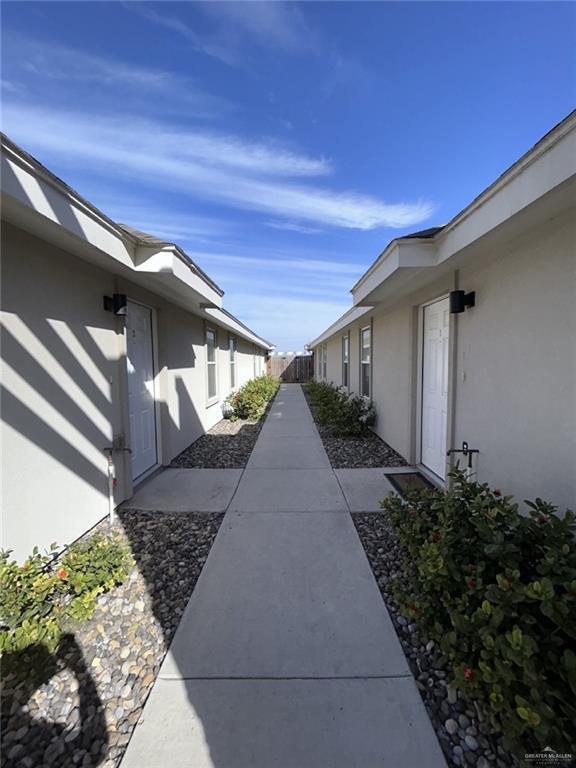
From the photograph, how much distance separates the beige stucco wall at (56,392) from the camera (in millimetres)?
2514

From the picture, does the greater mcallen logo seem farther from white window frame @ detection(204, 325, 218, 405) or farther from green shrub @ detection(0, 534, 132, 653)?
white window frame @ detection(204, 325, 218, 405)

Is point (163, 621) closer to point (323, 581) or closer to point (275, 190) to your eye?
point (323, 581)

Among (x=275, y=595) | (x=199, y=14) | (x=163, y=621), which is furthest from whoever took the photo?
(x=199, y=14)

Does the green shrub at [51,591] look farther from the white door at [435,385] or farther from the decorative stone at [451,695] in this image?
the white door at [435,385]

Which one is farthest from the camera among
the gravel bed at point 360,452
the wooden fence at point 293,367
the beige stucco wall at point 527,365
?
the wooden fence at point 293,367

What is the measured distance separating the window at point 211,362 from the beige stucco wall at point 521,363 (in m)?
5.84

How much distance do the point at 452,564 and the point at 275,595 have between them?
1.28 metres

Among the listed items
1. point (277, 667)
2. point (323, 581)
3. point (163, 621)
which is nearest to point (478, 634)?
point (277, 667)

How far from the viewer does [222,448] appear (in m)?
6.71

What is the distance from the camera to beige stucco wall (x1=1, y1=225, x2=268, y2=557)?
251 cm

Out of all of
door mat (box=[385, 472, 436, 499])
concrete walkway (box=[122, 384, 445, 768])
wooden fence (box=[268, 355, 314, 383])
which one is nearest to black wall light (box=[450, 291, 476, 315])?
door mat (box=[385, 472, 436, 499])

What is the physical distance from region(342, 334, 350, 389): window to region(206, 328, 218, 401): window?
4.38 meters

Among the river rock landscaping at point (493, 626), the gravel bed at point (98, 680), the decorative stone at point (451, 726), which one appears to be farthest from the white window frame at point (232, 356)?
the decorative stone at point (451, 726)

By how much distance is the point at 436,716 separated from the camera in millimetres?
1644
